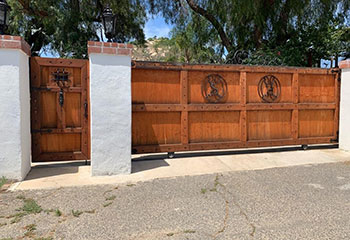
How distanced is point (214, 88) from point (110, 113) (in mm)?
2212

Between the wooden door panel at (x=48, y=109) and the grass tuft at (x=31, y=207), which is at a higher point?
the wooden door panel at (x=48, y=109)

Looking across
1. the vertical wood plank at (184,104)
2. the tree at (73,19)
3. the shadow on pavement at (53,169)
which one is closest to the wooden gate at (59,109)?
the shadow on pavement at (53,169)

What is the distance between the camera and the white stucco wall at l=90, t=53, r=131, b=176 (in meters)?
4.15

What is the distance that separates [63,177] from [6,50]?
1977mm

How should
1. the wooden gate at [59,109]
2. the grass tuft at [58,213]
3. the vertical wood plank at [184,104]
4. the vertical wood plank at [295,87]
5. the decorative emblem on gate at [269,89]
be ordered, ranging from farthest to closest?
the vertical wood plank at [295,87] → the decorative emblem on gate at [269,89] → the vertical wood plank at [184,104] → the wooden gate at [59,109] → the grass tuft at [58,213]

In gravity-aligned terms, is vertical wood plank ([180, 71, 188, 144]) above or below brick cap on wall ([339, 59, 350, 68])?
below

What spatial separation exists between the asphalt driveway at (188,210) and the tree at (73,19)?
7998 millimetres

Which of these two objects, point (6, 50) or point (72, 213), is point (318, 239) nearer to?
point (72, 213)

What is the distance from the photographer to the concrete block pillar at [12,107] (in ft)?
12.3

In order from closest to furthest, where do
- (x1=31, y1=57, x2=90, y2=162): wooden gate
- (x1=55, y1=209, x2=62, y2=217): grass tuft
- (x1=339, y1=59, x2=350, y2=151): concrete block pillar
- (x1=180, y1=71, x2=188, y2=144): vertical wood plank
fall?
(x1=55, y1=209, x2=62, y2=217): grass tuft, (x1=31, y1=57, x2=90, y2=162): wooden gate, (x1=180, y1=71, x2=188, y2=144): vertical wood plank, (x1=339, y1=59, x2=350, y2=151): concrete block pillar

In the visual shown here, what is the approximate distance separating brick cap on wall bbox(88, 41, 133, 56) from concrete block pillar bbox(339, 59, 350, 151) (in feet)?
15.8

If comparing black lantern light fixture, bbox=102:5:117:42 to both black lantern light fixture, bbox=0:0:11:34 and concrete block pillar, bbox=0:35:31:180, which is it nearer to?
concrete block pillar, bbox=0:35:31:180

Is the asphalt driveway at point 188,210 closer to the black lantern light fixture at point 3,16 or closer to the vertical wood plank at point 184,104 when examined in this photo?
the vertical wood plank at point 184,104

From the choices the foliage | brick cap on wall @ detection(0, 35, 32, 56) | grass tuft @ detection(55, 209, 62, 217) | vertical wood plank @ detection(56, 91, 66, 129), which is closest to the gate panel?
vertical wood plank @ detection(56, 91, 66, 129)
